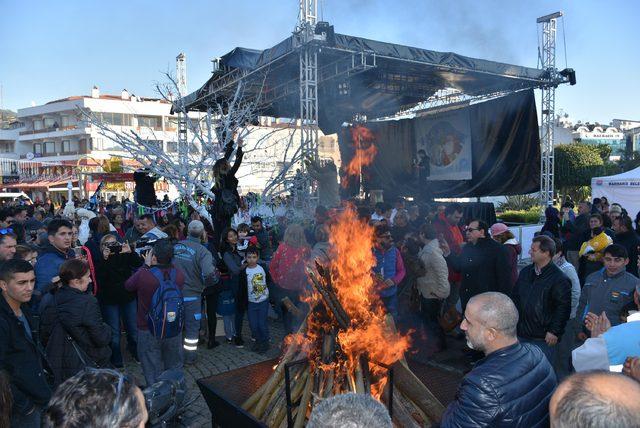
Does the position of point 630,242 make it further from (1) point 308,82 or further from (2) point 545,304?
(1) point 308,82

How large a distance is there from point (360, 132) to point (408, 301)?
13.5 meters

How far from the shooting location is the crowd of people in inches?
92.9

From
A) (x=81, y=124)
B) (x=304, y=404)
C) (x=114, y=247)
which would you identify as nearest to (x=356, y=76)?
(x=114, y=247)

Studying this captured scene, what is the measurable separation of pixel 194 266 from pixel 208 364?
142 centimetres

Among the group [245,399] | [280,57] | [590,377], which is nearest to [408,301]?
[245,399]

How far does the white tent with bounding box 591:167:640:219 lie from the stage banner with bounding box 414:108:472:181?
206 inches

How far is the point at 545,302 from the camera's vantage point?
4453 mm

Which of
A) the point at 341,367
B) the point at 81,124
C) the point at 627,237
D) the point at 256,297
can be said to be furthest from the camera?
the point at 81,124

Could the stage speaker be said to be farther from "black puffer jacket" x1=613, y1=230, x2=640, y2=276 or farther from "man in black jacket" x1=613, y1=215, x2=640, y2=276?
"black puffer jacket" x1=613, y1=230, x2=640, y2=276

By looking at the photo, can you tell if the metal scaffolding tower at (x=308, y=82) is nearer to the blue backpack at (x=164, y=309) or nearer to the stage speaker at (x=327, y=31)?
the stage speaker at (x=327, y=31)

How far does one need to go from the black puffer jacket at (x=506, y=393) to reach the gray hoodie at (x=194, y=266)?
13.5 ft

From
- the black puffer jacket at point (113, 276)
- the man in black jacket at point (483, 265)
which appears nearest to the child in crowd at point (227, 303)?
the black puffer jacket at point (113, 276)

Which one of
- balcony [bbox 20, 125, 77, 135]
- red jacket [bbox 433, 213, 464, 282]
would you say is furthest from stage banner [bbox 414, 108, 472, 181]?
balcony [bbox 20, 125, 77, 135]

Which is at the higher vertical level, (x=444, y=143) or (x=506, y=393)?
(x=444, y=143)
